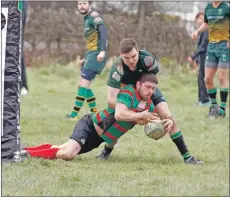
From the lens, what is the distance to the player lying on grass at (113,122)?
6.93 meters

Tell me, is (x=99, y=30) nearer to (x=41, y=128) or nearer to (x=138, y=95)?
(x=41, y=128)

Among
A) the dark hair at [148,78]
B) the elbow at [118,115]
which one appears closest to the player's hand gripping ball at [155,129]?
the elbow at [118,115]

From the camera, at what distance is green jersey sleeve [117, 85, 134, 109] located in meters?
6.97

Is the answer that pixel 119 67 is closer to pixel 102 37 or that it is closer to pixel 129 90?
pixel 129 90

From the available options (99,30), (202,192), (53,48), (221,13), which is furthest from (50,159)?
(53,48)

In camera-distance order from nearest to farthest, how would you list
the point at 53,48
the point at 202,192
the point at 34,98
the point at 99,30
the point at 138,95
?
1. the point at 202,192
2. the point at 138,95
3. the point at 99,30
4. the point at 34,98
5. the point at 53,48

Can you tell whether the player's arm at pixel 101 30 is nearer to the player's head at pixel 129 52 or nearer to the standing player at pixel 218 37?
the standing player at pixel 218 37

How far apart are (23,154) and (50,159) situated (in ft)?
0.90

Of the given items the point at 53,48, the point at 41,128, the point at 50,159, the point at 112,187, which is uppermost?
the point at 112,187

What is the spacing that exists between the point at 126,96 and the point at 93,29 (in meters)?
4.32

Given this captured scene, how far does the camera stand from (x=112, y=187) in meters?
5.59

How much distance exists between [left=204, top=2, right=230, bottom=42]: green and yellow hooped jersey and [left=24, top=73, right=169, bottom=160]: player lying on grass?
4313 mm

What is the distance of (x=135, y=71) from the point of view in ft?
23.2

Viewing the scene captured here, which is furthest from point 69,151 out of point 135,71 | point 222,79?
point 222,79
